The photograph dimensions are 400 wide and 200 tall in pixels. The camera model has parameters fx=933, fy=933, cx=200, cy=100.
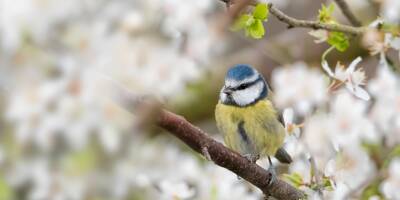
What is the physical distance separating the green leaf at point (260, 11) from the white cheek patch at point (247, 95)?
382 mm

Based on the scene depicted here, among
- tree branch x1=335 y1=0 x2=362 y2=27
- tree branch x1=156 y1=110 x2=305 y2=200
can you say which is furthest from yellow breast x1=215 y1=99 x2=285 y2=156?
tree branch x1=156 y1=110 x2=305 y2=200

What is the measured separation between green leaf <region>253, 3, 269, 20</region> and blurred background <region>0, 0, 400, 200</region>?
25cm

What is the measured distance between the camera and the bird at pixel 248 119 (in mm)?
1354

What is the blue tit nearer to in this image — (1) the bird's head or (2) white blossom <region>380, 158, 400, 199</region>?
(1) the bird's head

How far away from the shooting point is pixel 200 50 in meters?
1.49

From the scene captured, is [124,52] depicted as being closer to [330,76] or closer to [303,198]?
[330,76]

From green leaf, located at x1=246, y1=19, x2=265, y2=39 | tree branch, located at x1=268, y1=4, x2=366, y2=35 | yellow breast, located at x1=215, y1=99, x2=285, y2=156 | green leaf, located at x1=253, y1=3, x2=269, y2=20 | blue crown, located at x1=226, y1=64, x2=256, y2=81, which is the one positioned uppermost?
green leaf, located at x1=253, y1=3, x2=269, y2=20

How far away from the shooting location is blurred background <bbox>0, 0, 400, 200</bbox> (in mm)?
1329

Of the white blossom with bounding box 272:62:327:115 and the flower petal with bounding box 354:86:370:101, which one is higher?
the flower petal with bounding box 354:86:370:101

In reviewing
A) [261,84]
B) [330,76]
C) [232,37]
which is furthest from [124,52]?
[232,37]

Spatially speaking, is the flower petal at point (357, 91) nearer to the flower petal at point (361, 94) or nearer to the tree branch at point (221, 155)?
the flower petal at point (361, 94)

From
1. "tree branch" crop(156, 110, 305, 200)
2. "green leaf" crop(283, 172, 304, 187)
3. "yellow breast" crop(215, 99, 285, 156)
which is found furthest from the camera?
"yellow breast" crop(215, 99, 285, 156)

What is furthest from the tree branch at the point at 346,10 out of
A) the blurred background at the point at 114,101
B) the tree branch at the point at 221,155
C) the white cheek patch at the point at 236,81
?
the tree branch at the point at 221,155

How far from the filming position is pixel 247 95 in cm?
140
